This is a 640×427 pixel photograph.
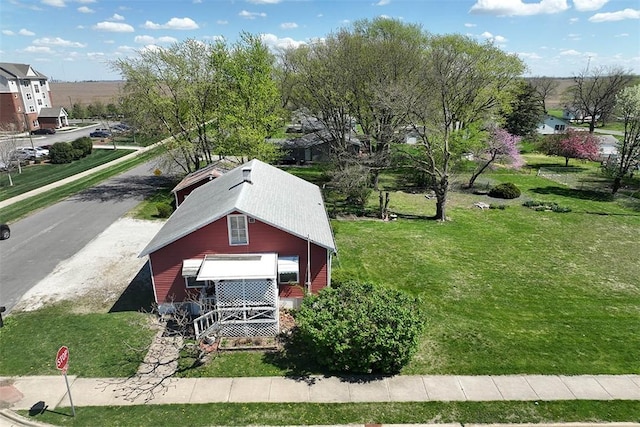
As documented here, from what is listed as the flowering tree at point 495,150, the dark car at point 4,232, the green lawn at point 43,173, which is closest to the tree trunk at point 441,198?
the flowering tree at point 495,150

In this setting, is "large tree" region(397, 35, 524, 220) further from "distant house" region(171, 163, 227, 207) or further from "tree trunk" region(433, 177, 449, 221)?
"distant house" region(171, 163, 227, 207)

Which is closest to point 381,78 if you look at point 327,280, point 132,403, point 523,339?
point 327,280

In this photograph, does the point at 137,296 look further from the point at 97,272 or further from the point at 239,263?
the point at 239,263

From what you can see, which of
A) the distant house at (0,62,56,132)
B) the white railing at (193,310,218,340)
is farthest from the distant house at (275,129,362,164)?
the distant house at (0,62,56,132)

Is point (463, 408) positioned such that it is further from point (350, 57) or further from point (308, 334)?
point (350, 57)

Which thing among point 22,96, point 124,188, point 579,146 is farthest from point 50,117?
point 579,146

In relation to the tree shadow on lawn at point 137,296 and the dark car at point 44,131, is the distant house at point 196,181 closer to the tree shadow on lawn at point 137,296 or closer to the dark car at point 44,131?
the tree shadow on lawn at point 137,296
